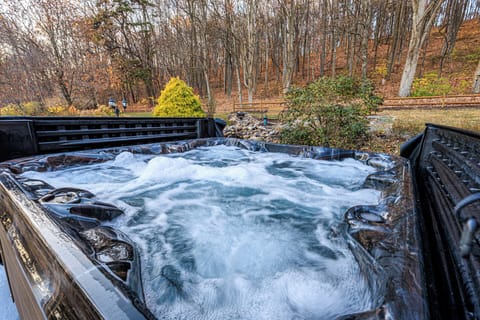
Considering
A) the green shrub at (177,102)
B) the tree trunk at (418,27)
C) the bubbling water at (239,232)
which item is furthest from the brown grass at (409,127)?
the green shrub at (177,102)

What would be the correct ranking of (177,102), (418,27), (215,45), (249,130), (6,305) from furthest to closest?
(215,45), (418,27), (249,130), (177,102), (6,305)

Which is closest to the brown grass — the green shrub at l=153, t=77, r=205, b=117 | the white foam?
the green shrub at l=153, t=77, r=205, b=117

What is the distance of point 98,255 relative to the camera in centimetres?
83

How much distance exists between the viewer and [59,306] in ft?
2.00

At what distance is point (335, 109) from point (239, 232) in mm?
3361

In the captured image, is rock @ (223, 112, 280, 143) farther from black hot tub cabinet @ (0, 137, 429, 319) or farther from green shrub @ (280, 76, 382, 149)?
black hot tub cabinet @ (0, 137, 429, 319)

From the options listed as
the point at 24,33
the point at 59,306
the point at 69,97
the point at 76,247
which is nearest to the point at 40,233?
the point at 76,247

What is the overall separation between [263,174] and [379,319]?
78.8 inches

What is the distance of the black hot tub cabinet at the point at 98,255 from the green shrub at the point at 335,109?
2538 millimetres

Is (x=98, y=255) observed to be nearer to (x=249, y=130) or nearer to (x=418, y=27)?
(x=249, y=130)

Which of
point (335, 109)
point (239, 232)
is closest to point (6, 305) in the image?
point (239, 232)

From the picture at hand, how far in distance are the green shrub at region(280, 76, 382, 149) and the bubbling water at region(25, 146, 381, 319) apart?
61.5 inches

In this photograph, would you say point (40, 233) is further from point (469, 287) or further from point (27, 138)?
point (27, 138)

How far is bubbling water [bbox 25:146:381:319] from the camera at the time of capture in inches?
32.8
